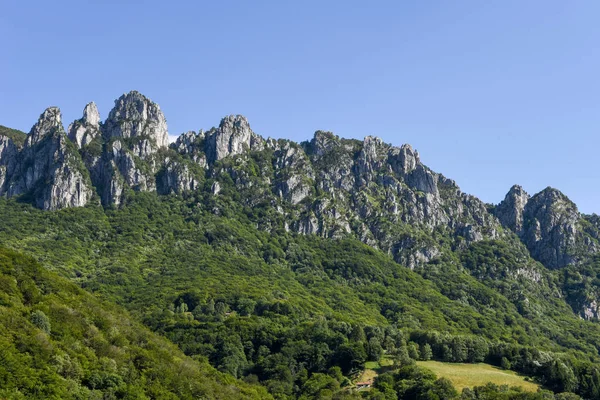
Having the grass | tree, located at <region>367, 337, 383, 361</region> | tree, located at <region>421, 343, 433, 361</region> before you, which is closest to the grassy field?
tree, located at <region>421, 343, 433, 361</region>

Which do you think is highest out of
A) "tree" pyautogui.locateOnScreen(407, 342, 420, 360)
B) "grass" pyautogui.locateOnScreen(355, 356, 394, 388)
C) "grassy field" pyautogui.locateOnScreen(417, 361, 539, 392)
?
"tree" pyautogui.locateOnScreen(407, 342, 420, 360)

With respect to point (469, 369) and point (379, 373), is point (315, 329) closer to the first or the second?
point (379, 373)

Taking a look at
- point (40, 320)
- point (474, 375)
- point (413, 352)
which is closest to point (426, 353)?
point (413, 352)

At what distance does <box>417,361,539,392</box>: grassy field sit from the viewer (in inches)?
4438

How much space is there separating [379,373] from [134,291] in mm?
101760

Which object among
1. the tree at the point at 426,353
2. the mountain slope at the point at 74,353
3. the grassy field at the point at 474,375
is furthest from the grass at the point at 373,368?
the mountain slope at the point at 74,353

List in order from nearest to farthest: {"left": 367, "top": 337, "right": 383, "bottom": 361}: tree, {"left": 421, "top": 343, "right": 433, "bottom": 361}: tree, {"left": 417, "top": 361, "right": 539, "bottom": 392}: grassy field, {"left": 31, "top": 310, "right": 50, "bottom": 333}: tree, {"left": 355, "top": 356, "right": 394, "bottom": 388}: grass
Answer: {"left": 31, "top": 310, "right": 50, "bottom": 333}: tree < {"left": 417, "top": 361, "right": 539, "bottom": 392}: grassy field < {"left": 355, "top": 356, "right": 394, "bottom": 388}: grass < {"left": 367, "top": 337, "right": 383, "bottom": 361}: tree < {"left": 421, "top": 343, "right": 433, "bottom": 361}: tree

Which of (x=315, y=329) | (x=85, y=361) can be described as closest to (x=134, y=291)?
(x=315, y=329)

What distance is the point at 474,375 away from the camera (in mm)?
118375

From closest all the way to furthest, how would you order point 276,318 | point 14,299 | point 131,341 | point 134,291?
1. point 14,299
2. point 131,341
3. point 276,318
4. point 134,291

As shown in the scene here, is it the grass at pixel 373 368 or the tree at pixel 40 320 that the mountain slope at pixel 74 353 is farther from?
the grass at pixel 373 368

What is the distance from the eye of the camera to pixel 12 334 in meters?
70.2

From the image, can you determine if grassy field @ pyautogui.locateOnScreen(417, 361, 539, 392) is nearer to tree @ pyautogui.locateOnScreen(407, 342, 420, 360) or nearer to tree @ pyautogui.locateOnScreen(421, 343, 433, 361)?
tree @ pyautogui.locateOnScreen(407, 342, 420, 360)

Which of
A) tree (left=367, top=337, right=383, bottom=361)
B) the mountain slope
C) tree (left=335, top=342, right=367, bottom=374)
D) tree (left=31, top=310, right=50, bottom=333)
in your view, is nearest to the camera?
the mountain slope
